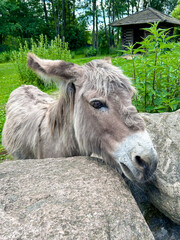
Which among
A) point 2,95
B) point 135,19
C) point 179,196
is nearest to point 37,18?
point 135,19

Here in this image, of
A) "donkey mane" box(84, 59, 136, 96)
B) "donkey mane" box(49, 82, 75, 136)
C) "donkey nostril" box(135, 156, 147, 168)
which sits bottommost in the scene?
"donkey nostril" box(135, 156, 147, 168)

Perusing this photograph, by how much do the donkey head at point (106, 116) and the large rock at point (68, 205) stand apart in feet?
0.69

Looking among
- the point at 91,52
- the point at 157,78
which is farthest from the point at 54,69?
the point at 91,52

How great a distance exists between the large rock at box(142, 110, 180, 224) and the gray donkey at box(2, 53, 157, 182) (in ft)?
0.70

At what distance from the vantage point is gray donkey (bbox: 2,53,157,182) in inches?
55.2

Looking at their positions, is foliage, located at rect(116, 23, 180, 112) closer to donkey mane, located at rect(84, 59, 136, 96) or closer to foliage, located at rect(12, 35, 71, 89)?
donkey mane, located at rect(84, 59, 136, 96)

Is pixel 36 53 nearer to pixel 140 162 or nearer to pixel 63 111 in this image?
pixel 63 111

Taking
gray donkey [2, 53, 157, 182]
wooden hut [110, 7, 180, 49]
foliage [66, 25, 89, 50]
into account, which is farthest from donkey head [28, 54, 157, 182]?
foliage [66, 25, 89, 50]

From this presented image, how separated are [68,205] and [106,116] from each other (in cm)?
75

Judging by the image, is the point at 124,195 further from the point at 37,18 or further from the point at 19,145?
the point at 37,18

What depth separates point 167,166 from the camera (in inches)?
62.3

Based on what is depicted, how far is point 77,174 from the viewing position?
1494mm

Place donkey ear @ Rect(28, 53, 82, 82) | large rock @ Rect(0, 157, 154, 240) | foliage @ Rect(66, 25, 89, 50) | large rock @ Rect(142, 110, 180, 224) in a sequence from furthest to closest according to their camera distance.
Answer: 1. foliage @ Rect(66, 25, 89, 50)
2. donkey ear @ Rect(28, 53, 82, 82)
3. large rock @ Rect(142, 110, 180, 224)
4. large rock @ Rect(0, 157, 154, 240)

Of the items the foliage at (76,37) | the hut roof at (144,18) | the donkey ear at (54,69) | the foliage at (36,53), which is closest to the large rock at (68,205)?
the donkey ear at (54,69)
